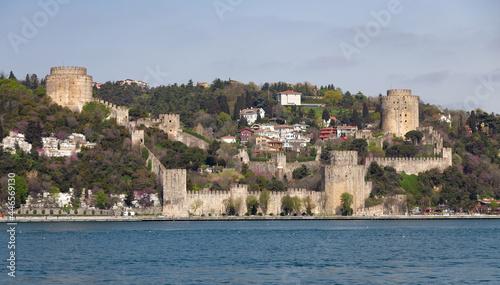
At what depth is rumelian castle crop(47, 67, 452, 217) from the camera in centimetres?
6412

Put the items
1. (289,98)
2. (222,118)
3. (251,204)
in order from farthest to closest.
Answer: (289,98) < (222,118) < (251,204)

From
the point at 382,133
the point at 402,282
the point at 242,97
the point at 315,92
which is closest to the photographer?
the point at 402,282

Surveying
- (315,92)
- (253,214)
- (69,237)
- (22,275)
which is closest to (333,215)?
(253,214)

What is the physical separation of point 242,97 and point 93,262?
A: 253ft

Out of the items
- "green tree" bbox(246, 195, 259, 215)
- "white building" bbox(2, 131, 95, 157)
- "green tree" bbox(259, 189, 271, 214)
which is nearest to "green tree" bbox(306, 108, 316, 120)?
"green tree" bbox(259, 189, 271, 214)

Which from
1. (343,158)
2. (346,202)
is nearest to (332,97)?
(343,158)

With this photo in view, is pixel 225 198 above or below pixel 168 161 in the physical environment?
below

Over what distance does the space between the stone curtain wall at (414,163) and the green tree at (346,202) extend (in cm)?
598

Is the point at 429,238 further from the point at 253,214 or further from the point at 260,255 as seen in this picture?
the point at 253,214

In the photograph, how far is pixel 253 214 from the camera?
218ft

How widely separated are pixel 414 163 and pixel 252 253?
34149 mm

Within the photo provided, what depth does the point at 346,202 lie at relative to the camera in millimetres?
67125

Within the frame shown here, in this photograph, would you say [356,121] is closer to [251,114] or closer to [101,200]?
[251,114]

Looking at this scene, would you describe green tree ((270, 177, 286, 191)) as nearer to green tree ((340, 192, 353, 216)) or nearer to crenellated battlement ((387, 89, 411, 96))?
green tree ((340, 192, 353, 216))
